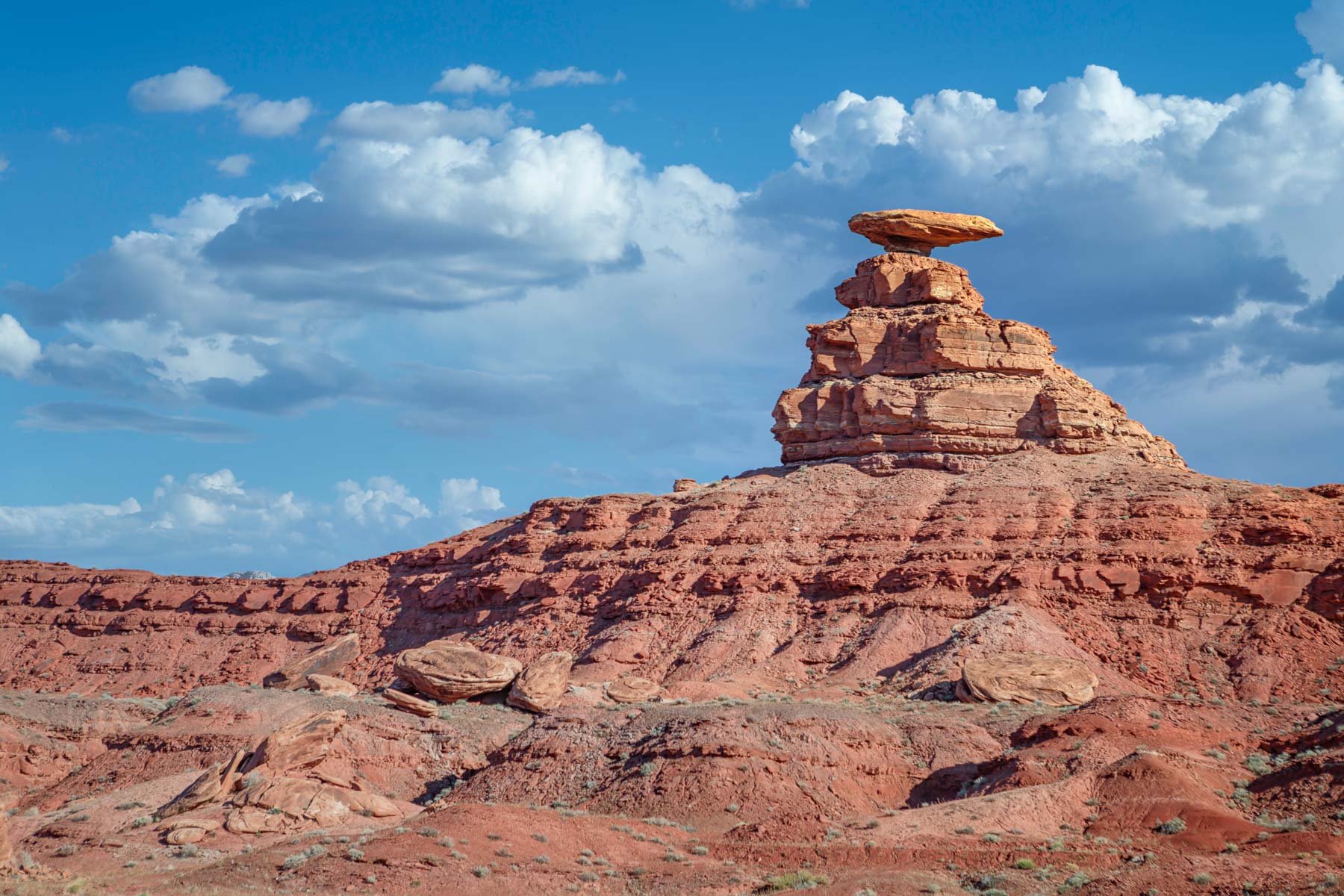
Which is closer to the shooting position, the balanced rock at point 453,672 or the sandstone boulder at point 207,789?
the sandstone boulder at point 207,789

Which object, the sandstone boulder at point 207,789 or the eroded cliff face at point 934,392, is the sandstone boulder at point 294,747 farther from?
the eroded cliff face at point 934,392

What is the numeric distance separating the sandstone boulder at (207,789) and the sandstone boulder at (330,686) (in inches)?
405

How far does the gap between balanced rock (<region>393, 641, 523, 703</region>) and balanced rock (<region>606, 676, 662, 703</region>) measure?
9.93 ft

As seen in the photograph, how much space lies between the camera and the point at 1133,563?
48156 millimetres

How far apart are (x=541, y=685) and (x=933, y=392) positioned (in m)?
24.9

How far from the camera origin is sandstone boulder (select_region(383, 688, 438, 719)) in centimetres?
4178

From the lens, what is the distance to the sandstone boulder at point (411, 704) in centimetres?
4178

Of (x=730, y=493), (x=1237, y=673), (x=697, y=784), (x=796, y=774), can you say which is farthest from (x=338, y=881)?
(x=730, y=493)

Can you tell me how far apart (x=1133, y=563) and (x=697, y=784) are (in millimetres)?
21317

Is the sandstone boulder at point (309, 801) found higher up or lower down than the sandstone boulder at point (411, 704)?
lower down

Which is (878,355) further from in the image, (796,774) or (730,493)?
(796,774)

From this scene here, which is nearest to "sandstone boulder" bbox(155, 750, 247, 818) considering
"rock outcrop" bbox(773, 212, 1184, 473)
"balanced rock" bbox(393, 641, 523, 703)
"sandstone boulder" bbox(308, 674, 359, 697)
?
"balanced rock" bbox(393, 641, 523, 703)

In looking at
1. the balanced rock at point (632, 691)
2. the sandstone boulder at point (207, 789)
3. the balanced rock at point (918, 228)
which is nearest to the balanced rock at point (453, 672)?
the balanced rock at point (632, 691)

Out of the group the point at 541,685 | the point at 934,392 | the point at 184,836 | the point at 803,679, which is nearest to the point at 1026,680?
the point at 803,679
